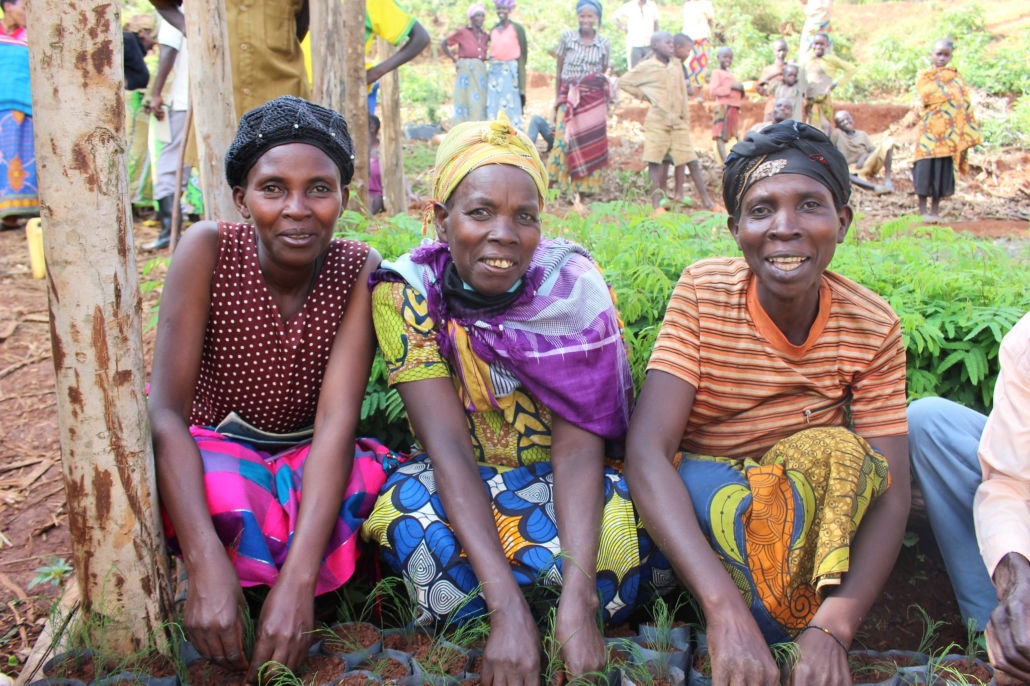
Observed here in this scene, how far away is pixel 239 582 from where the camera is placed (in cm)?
208

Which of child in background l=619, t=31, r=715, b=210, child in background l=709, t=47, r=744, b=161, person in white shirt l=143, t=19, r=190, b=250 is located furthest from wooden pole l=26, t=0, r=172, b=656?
child in background l=709, t=47, r=744, b=161

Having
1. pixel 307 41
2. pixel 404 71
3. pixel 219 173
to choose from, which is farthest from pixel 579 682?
pixel 404 71

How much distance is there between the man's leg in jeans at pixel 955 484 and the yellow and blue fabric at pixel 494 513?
918mm

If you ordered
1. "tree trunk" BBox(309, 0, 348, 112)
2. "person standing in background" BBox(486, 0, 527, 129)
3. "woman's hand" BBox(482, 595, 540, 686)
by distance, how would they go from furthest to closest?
"person standing in background" BBox(486, 0, 527, 129) → "tree trunk" BBox(309, 0, 348, 112) → "woman's hand" BBox(482, 595, 540, 686)

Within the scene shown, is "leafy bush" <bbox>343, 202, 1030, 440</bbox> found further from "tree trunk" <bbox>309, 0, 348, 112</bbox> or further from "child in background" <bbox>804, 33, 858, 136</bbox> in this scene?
"child in background" <bbox>804, 33, 858, 136</bbox>

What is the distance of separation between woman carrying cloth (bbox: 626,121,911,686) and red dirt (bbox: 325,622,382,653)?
2.58ft

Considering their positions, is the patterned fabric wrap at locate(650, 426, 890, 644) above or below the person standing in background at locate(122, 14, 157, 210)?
below

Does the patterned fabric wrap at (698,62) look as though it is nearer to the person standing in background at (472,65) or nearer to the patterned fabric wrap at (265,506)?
the person standing in background at (472,65)

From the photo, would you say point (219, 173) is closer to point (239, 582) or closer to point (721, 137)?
point (239, 582)

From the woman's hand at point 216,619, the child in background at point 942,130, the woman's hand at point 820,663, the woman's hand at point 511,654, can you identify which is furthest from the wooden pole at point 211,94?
the child in background at point 942,130

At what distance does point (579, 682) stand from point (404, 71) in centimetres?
1659

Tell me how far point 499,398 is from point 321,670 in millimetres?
870

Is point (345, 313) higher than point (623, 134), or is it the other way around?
point (623, 134)

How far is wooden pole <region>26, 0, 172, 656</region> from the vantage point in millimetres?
1813
